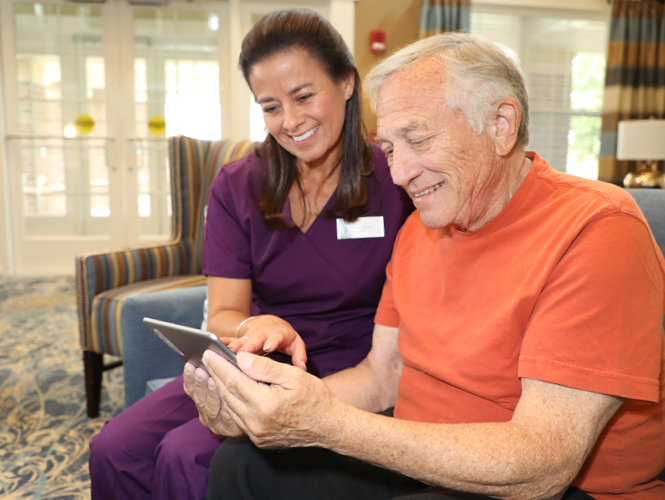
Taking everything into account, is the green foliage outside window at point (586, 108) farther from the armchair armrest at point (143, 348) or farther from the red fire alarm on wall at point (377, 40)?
the armchair armrest at point (143, 348)

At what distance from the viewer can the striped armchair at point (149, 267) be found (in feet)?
6.83

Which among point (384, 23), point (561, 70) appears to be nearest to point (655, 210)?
point (384, 23)

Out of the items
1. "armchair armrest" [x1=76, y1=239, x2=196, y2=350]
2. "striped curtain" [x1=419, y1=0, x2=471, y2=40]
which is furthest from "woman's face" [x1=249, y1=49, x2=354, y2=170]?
"striped curtain" [x1=419, y1=0, x2=471, y2=40]

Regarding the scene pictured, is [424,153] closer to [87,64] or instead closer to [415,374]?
[415,374]

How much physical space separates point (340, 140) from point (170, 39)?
4163 millimetres

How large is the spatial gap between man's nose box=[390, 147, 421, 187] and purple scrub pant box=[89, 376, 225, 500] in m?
0.63

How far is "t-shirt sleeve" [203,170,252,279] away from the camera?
4.38 ft

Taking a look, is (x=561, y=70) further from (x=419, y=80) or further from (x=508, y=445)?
(x=508, y=445)

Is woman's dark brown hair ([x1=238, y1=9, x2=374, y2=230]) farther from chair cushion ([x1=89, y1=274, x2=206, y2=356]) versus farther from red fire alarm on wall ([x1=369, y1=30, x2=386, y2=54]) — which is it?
red fire alarm on wall ([x1=369, y1=30, x2=386, y2=54])

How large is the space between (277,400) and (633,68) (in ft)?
18.3

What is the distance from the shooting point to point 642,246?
29.6 inches

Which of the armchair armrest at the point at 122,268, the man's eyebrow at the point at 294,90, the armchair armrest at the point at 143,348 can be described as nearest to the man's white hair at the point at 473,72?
the man's eyebrow at the point at 294,90

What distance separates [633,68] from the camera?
5105 millimetres

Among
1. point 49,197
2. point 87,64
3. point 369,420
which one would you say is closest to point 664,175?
point 369,420
